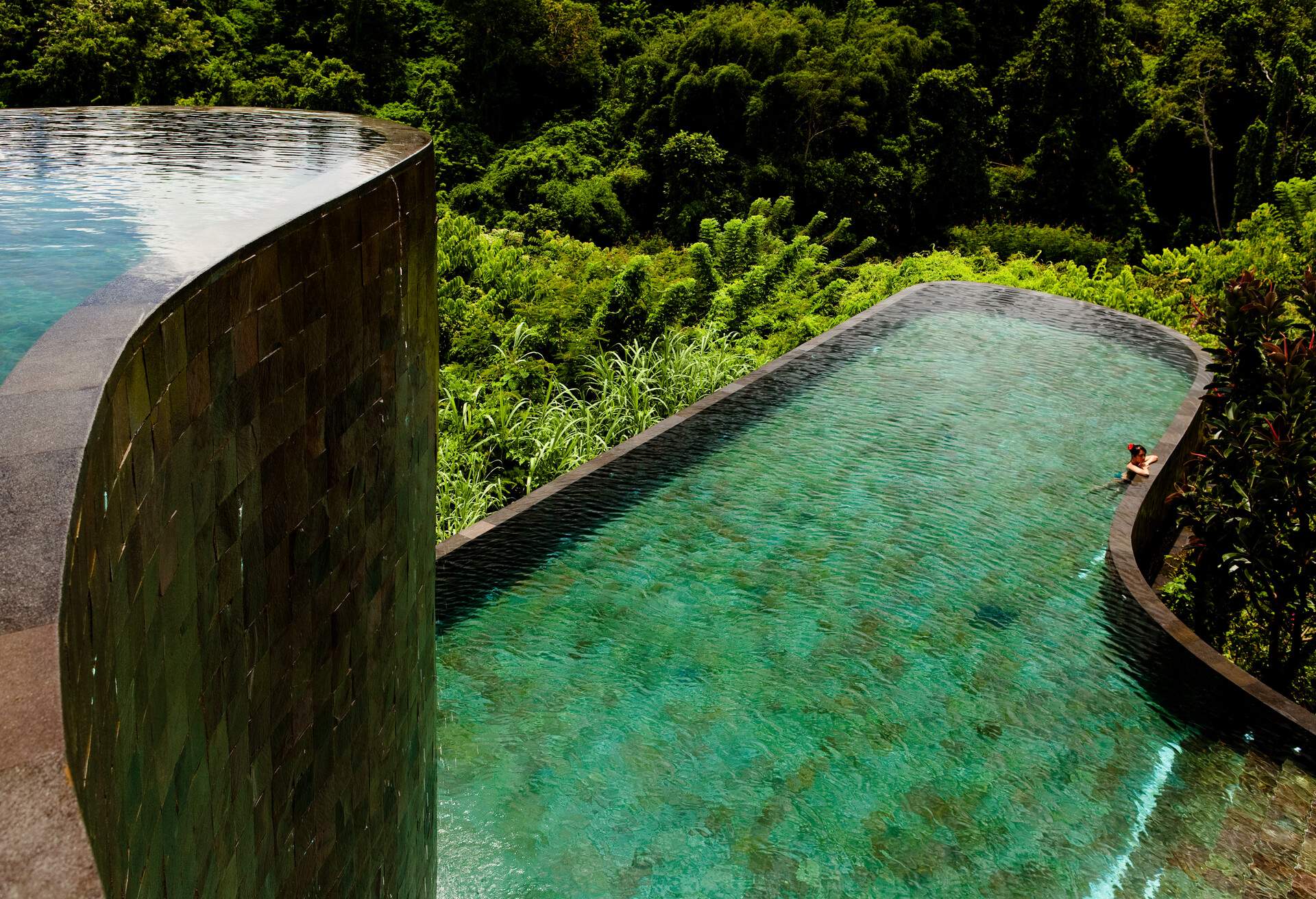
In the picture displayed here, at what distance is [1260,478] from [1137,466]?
52.0 inches

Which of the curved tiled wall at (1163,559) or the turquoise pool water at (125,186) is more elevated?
the turquoise pool water at (125,186)

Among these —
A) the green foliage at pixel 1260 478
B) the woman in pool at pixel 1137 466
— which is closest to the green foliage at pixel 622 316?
the green foliage at pixel 1260 478

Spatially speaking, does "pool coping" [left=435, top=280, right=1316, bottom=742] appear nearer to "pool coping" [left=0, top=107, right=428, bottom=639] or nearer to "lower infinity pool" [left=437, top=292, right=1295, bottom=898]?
Answer: "lower infinity pool" [left=437, top=292, right=1295, bottom=898]

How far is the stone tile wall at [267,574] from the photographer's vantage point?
39.4 inches

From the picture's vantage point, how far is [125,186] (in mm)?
2211

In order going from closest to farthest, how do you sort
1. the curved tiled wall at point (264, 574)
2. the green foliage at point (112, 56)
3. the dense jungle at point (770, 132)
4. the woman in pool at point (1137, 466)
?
the curved tiled wall at point (264, 574) < the woman in pool at point (1137, 466) < the dense jungle at point (770, 132) < the green foliage at point (112, 56)

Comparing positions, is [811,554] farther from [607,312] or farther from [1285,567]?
[607,312]

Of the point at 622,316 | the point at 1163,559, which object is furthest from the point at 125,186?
the point at 622,316

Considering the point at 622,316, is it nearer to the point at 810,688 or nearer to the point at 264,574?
the point at 810,688

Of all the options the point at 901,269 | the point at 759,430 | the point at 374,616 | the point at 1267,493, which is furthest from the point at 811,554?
the point at 901,269

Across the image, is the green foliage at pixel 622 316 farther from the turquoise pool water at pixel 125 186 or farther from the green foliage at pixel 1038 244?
the green foliage at pixel 1038 244

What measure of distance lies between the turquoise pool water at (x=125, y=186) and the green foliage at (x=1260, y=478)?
3.46 meters

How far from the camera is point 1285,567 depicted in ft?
13.6

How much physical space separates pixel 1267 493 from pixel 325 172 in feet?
12.1
